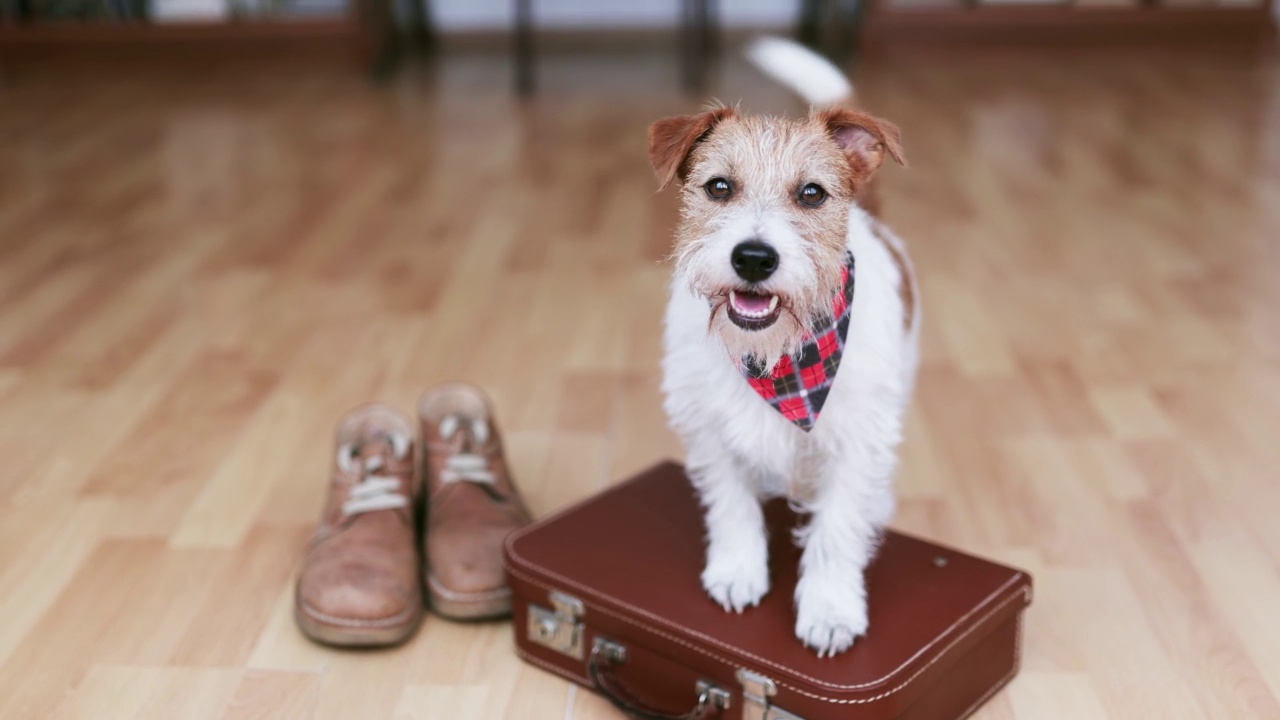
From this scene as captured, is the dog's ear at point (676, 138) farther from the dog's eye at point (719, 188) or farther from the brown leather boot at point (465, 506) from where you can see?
the brown leather boot at point (465, 506)

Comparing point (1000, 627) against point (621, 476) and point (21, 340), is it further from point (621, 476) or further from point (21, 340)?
point (21, 340)

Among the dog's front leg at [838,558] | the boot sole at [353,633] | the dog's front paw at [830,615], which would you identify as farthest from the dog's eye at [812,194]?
the boot sole at [353,633]

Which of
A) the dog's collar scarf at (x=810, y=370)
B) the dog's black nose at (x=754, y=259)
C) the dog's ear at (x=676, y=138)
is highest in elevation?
the dog's ear at (x=676, y=138)

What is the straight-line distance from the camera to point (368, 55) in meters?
5.51

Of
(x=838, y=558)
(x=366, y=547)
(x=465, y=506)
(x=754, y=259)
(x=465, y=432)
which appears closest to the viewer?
(x=754, y=259)

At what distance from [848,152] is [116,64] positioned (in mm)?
4769

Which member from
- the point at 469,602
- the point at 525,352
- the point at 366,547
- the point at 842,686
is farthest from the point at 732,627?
the point at 525,352

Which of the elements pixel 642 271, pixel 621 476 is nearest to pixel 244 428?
pixel 621 476

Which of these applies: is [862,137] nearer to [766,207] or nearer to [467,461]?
[766,207]

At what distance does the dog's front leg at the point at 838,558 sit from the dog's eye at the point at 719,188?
0.35 meters

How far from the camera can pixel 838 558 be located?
62.1 inches

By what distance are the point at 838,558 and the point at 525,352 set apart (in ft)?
4.28

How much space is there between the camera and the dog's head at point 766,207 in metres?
1.38

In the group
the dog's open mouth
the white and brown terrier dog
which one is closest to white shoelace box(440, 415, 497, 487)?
the white and brown terrier dog
